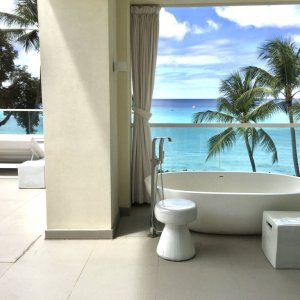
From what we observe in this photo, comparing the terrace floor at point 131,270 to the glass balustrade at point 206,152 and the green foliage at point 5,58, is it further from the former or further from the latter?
the green foliage at point 5,58

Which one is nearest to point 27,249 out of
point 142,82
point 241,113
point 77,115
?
point 77,115

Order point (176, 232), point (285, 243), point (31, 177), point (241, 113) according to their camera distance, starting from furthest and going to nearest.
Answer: point (31, 177) → point (241, 113) → point (176, 232) → point (285, 243)

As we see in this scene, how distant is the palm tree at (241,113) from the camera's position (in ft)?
14.7

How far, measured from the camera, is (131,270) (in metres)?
2.52

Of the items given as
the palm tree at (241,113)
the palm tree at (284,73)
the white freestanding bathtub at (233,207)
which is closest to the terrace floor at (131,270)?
the white freestanding bathtub at (233,207)

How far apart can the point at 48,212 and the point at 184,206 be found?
1.29m

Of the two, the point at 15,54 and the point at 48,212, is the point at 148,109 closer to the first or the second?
the point at 48,212

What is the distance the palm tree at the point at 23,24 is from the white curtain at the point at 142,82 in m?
5.92

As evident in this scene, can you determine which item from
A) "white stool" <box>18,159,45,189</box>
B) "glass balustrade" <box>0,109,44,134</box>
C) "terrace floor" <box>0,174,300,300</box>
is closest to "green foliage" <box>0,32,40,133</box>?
"glass balustrade" <box>0,109,44,134</box>

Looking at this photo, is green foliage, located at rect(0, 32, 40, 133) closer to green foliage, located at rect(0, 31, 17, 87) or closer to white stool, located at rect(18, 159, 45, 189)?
green foliage, located at rect(0, 31, 17, 87)

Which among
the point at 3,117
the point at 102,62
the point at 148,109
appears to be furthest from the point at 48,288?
the point at 3,117

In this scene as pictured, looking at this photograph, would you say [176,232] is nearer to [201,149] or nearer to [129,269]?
[129,269]

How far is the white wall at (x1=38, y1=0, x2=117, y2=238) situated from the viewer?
288 centimetres

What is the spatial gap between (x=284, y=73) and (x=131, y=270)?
356cm
